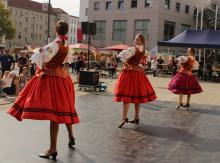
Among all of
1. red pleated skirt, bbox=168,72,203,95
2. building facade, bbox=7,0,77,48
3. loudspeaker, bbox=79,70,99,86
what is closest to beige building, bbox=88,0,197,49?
loudspeaker, bbox=79,70,99,86

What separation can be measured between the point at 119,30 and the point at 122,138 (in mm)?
54215

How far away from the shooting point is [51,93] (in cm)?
627

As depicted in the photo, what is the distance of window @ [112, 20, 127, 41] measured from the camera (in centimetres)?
6109

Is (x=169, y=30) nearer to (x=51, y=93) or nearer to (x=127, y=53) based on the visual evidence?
(x=127, y=53)

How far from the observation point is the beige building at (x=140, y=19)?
5762 cm

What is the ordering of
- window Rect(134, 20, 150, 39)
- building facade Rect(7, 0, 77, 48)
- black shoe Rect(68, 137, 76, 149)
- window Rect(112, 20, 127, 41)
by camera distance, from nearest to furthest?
black shoe Rect(68, 137, 76, 149) < window Rect(134, 20, 150, 39) < window Rect(112, 20, 127, 41) < building facade Rect(7, 0, 77, 48)

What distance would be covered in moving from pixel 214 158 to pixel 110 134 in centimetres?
214

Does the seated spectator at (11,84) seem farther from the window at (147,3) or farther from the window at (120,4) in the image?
the window at (120,4)

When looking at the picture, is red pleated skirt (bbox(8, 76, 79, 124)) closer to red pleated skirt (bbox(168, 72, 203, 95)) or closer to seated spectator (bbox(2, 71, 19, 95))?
red pleated skirt (bbox(168, 72, 203, 95))

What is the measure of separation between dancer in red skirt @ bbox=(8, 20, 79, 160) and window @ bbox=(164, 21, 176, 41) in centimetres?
5312

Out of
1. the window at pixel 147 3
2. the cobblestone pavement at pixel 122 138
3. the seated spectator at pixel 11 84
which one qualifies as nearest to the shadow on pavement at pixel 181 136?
the cobblestone pavement at pixel 122 138

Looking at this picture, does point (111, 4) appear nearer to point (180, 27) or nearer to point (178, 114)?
point (180, 27)

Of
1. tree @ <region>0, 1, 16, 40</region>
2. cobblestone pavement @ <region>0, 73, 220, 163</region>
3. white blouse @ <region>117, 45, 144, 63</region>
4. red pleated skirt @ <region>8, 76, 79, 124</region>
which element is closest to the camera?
red pleated skirt @ <region>8, 76, 79, 124</region>

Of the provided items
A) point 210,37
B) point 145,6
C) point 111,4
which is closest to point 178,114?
point 210,37
